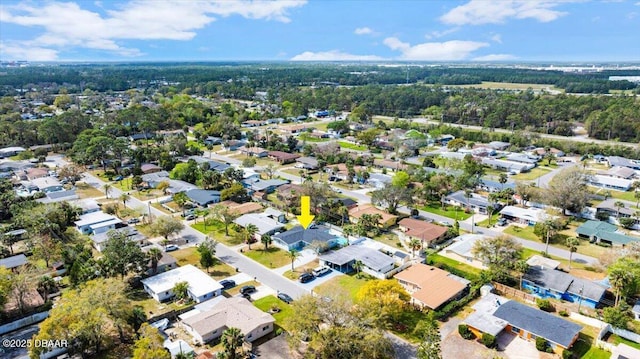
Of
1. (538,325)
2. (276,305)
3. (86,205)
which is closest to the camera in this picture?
(538,325)

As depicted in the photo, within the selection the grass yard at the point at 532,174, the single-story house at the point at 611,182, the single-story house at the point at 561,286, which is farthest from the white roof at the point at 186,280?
the single-story house at the point at 611,182

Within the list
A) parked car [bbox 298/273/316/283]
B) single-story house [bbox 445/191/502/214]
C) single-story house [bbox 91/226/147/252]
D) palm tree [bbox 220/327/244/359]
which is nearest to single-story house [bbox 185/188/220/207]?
single-story house [bbox 91/226/147/252]

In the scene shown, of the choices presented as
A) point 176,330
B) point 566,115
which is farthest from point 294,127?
point 176,330

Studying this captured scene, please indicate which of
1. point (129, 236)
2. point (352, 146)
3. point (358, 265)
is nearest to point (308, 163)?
point (352, 146)

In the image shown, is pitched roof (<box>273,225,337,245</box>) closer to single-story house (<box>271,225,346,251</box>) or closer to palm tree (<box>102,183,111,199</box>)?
single-story house (<box>271,225,346,251</box>)

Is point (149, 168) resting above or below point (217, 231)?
above

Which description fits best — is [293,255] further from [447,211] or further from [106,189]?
[106,189]
